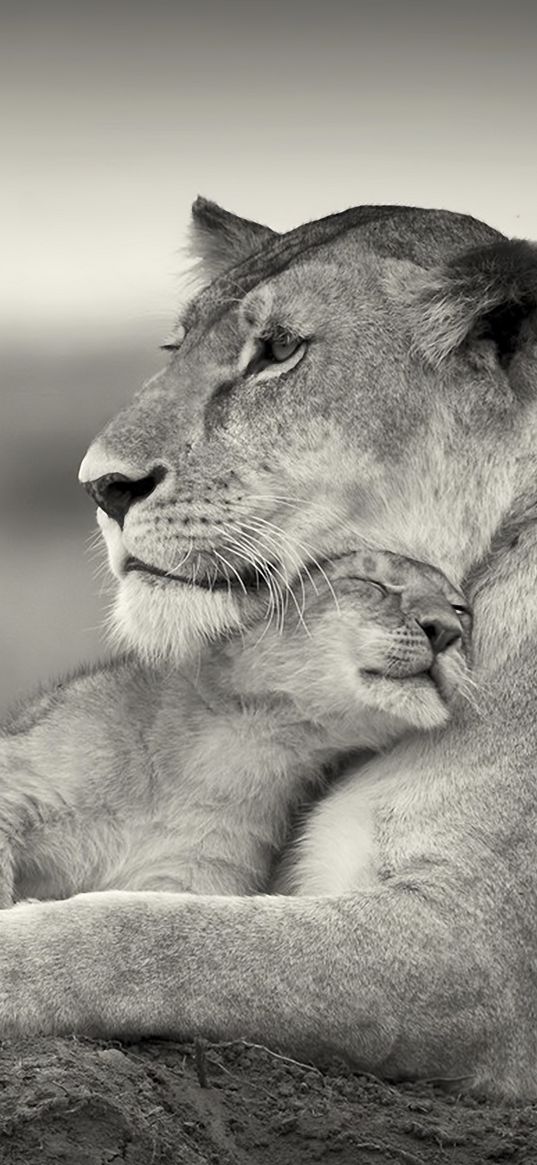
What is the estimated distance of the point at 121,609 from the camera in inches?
217

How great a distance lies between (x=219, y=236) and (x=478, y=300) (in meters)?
1.47

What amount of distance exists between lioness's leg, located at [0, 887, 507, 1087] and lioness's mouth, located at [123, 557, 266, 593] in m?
0.91

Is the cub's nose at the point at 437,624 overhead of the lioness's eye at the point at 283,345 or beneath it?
beneath

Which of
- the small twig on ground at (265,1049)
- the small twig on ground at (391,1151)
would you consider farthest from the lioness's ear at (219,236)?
the small twig on ground at (391,1151)

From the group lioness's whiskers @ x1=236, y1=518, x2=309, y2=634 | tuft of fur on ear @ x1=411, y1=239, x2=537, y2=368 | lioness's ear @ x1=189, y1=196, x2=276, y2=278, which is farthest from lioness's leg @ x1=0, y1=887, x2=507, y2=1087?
lioness's ear @ x1=189, y1=196, x2=276, y2=278

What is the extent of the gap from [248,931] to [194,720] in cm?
88

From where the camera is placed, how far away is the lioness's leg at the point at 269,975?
4598 millimetres

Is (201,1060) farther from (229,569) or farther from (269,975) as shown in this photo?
(229,569)

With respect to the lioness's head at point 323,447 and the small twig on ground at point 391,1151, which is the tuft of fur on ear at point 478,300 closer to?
the lioness's head at point 323,447

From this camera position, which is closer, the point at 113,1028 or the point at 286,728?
the point at 113,1028

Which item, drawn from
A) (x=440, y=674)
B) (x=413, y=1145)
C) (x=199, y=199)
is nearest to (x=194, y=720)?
(x=440, y=674)

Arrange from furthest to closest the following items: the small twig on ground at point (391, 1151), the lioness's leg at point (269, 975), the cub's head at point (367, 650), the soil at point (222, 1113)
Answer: the cub's head at point (367, 650) < the lioness's leg at point (269, 975) < the small twig on ground at point (391, 1151) < the soil at point (222, 1113)

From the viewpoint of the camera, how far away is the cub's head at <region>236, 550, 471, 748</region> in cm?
511

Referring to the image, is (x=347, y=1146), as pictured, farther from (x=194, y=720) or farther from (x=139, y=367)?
(x=139, y=367)
